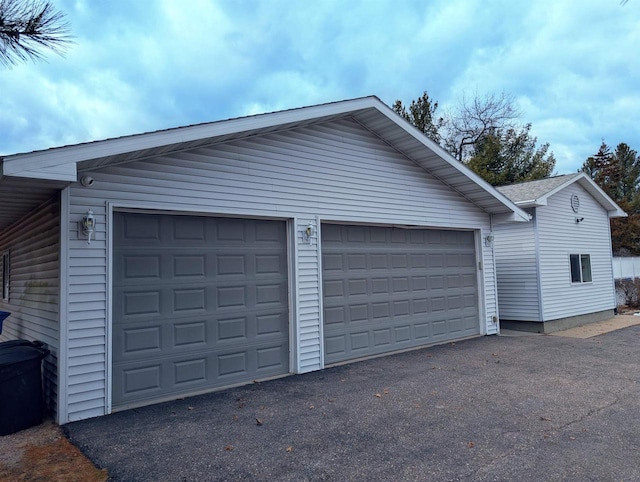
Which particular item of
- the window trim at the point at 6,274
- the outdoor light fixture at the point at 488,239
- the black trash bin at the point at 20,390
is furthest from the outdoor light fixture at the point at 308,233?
the window trim at the point at 6,274

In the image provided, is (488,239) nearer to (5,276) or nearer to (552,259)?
(552,259)

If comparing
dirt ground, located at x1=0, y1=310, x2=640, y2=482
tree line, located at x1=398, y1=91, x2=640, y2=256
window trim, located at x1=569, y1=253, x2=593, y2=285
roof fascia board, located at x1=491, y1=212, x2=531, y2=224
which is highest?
tree line, located at x1=398, y1=91, x2=640, y2=256

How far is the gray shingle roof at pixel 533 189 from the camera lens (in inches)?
405

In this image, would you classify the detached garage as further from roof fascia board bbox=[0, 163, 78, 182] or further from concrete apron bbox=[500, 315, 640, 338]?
concrete apron bbox=[500, 315, 640, 338]

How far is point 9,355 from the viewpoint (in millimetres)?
4578

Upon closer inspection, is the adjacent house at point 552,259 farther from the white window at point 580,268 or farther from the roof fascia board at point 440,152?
the roof fascia board at point 440,152

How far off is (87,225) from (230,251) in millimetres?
1885

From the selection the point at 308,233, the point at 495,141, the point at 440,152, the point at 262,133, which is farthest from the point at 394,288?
the point at 495,141

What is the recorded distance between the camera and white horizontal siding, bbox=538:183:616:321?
34.2 feet

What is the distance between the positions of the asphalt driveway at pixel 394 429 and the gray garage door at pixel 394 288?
818 millimetres

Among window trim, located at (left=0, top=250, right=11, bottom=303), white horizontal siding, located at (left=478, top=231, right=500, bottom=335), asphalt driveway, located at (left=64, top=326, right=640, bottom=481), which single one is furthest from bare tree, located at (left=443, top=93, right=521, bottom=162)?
window trim, located at (left=0, top=250, right=11, bottom=303)

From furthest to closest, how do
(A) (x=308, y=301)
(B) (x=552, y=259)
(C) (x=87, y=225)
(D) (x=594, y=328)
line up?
(D) (x=594, y=328)
(B) (x=552, y=259)
(A) (x=308, y=301)
(C) (x=87, y=225)

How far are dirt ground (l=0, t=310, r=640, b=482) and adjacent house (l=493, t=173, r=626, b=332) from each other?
32.0ft

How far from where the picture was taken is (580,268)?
1157cm
